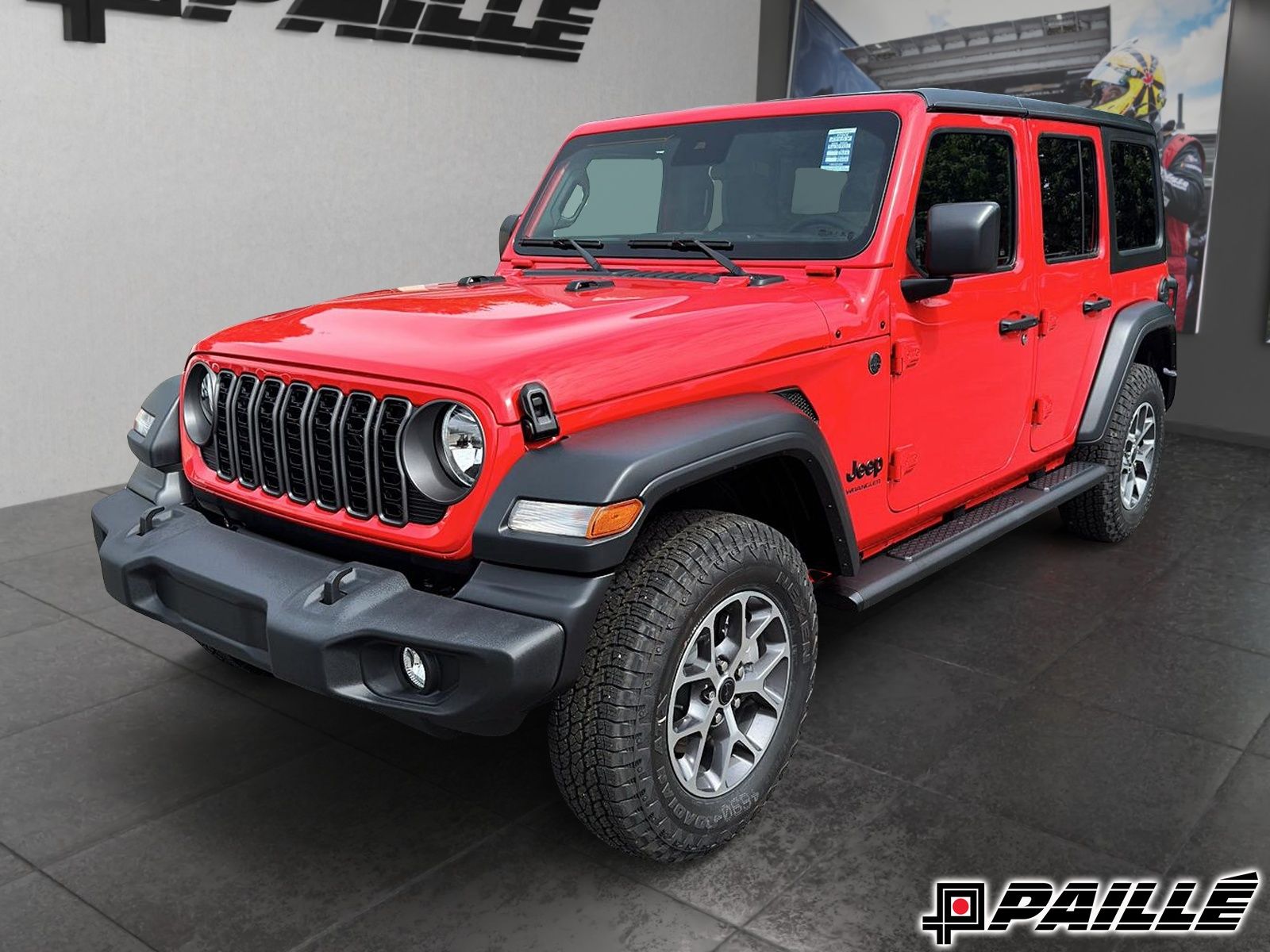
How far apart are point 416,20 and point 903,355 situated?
15.2 feet

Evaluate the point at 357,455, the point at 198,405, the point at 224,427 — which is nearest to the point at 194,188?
the point at 198,405

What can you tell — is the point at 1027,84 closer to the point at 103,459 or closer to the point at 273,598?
the point at 103,459

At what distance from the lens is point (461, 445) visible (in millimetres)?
2402

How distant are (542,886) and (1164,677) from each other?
2212 mm

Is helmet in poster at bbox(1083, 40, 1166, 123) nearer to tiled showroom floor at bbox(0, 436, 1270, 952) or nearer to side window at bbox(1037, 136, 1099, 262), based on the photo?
side window at bbox(1037, 136, 1099, 262)

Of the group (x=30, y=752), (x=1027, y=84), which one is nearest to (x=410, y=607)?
(x=30, y=752)

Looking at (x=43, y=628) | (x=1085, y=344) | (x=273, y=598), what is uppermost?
(x=1085, y=344)

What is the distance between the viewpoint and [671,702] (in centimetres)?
246

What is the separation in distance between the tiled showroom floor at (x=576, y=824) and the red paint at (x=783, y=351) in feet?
1.99

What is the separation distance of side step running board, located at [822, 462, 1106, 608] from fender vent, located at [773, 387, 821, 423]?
1.67 ft

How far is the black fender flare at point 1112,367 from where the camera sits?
441 centimetres

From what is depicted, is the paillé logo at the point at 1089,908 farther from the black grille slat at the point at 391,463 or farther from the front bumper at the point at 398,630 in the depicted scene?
the black grille slat at the point at 391,463

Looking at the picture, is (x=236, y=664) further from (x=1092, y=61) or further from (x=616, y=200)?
(x=1092, y=61)

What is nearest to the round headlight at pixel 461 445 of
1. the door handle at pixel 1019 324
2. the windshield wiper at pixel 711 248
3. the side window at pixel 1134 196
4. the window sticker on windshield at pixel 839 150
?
the windshield wiper at pixel 711 248
